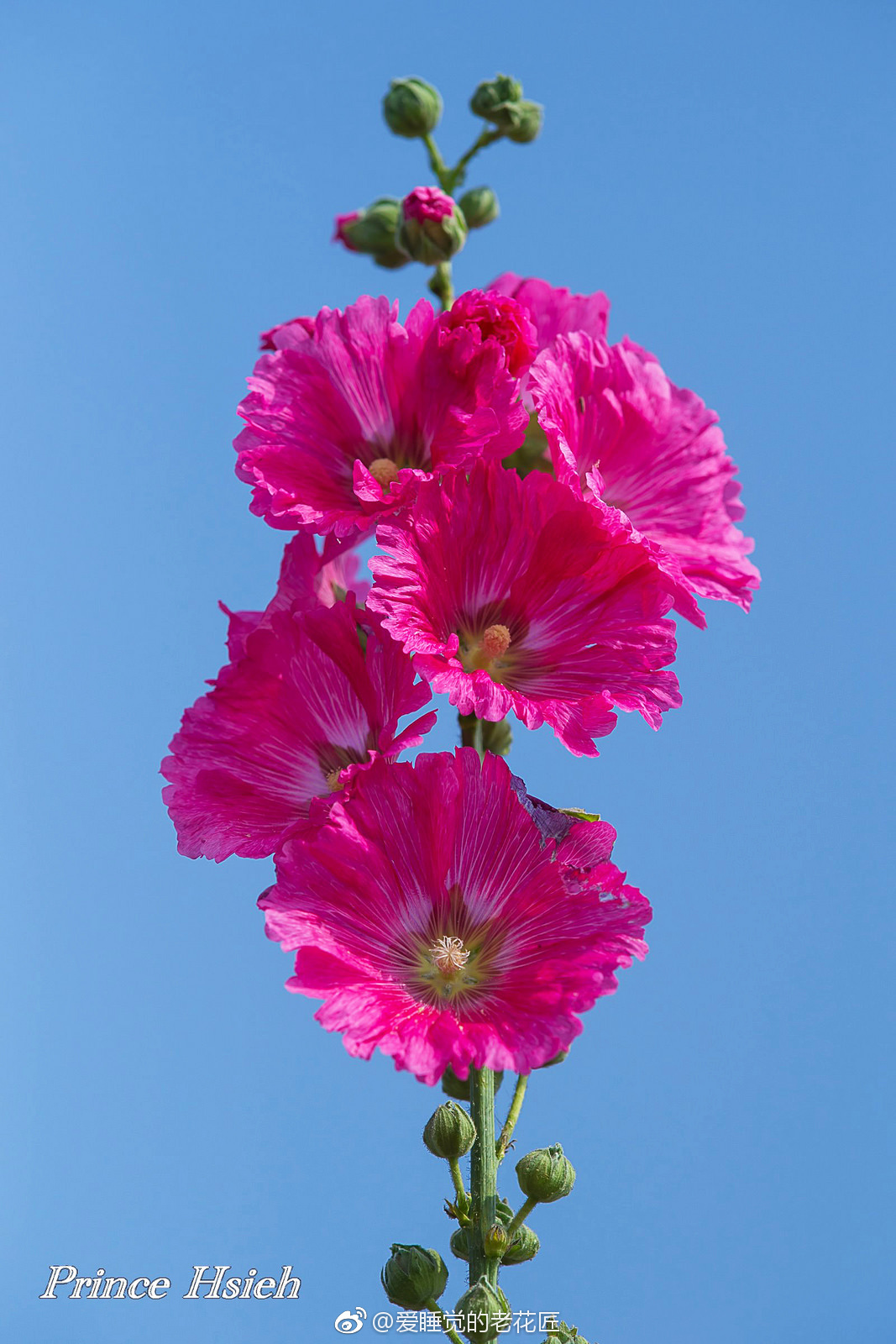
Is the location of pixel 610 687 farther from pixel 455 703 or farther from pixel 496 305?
pixel 496 305

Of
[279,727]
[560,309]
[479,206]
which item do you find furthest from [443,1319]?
[479,206]

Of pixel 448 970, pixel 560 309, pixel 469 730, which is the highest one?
pixel 560 309

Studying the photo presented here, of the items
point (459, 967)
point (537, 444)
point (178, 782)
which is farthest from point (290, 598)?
point (459, 967)

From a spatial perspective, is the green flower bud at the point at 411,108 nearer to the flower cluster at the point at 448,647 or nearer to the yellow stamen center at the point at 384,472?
the flower cluster at the point at 448,647

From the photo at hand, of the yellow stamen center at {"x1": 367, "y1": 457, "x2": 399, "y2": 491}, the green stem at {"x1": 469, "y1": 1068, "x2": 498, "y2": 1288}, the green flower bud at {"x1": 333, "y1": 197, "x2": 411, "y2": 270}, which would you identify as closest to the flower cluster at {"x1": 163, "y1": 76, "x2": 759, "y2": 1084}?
the yellow stamen center at {"x1": 367, "y1": 457, "x2": 399, "y2": 491}

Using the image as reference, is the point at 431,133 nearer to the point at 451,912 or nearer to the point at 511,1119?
the point at 451,912

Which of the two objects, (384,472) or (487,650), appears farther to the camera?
(384,472)

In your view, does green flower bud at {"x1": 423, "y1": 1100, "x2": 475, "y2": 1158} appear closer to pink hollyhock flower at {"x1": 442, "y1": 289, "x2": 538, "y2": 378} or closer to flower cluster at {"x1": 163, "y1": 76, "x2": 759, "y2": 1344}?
flower cluster at {"x1": 163, "y1": 76, "x2": 759, "y2": 1344}
